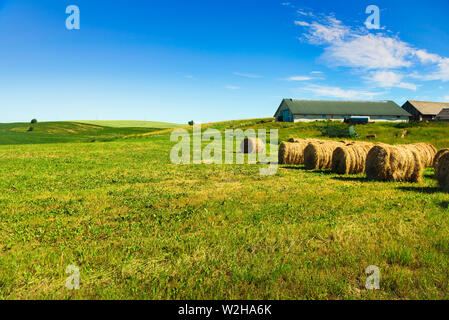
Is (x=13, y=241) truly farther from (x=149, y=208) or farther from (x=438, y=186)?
(x=438, y=186)

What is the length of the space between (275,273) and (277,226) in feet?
7.54

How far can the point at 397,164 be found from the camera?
504 inches

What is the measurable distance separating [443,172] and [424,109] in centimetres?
9153

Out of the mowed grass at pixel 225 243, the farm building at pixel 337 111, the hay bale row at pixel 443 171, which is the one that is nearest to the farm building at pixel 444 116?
the farm building at pixel 337 111

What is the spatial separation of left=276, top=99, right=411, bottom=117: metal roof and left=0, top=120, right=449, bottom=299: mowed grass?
68.9 m

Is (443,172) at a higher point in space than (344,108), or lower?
lower

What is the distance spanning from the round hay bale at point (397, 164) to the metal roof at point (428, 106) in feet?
289

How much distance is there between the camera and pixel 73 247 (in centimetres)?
553

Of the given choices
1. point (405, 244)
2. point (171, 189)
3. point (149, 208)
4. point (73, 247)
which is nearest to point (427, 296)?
point (405, 244)

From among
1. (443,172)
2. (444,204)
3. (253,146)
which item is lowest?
(444,204)

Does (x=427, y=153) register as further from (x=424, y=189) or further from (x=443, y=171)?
(x=424, y=189)

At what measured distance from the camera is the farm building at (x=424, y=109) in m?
83.2

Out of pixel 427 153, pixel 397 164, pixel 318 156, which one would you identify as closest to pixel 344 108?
pixel 427 153
